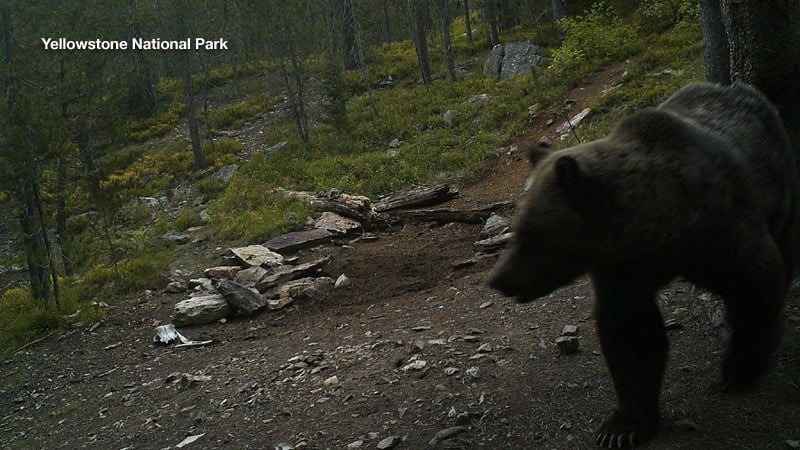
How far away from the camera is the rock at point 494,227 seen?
8.71 meters

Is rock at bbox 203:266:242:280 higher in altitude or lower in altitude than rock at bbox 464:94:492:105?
lower

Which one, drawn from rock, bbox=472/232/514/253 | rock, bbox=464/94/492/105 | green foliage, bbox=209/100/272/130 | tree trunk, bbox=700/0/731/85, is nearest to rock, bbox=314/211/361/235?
rock, bbox=472/232/514/253

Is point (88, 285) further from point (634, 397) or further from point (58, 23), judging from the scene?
point (634, 397)

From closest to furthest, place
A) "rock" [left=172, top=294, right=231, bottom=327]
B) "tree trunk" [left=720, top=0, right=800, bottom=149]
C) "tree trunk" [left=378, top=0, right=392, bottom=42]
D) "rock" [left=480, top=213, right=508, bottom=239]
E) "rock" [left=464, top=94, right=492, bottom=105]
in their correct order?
"tree trunk" [left=720, top=0, right=800, bottom=149] < "rock" [left=172, top=294, right=231, bottom=327] < "rock" [left=480, top=213, right=508, bottom=239] < "rock" [left=464, top=94, right=492, bottom=105] < "tree trunk" [left=378, top=0, right=392, bottom=42]

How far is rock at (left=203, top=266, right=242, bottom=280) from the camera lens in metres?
9.51

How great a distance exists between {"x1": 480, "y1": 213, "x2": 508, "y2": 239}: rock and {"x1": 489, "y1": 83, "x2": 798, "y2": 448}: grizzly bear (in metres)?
5.11

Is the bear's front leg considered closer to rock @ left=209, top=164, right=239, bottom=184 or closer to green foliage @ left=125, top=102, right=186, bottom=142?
rock @ left=209, top=164, right=239, bottom=184

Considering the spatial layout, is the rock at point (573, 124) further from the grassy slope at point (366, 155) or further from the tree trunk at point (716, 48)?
the tree trunk at point (716, 48)

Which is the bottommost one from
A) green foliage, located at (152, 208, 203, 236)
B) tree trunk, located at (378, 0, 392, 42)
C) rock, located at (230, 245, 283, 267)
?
rock, located at (230, 245, 283, 267)

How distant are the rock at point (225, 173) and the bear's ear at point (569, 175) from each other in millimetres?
16315

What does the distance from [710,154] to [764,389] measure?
1.47m

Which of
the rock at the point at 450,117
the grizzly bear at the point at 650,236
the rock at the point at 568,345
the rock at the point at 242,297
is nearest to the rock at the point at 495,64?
the rock at the point at 450,117

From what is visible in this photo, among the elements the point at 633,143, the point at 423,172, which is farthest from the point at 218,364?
the point at 423,172

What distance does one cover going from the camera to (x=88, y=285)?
35.1ft
